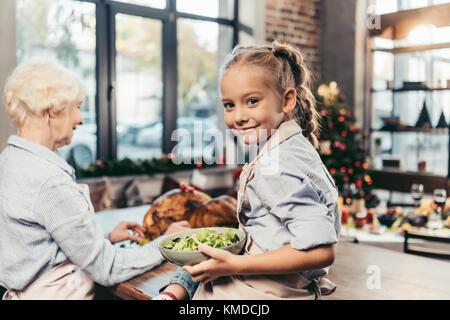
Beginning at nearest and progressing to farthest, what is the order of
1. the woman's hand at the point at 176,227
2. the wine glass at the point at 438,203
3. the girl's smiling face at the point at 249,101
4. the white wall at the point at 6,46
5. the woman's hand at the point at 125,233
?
the girl's smiling face at the point at 249,101 < the woman's hand at the point at 176,227 < the woman's hand at the point at 125,233 < the wine glass at the point at 438,203 < the white wall at the point at 6,46

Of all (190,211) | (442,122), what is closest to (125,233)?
(190,211)

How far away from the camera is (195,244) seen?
1.07 meters

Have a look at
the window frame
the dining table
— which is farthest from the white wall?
the dining table

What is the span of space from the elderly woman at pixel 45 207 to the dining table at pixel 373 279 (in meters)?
0.11

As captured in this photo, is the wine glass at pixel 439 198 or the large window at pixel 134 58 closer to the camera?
the wine glass at pixel 439 198

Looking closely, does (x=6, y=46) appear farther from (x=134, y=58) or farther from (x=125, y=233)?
(x=125, y=233)


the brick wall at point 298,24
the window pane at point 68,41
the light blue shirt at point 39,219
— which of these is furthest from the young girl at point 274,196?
the brick wall at point 298,24

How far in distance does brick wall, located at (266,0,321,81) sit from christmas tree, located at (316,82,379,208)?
1.30ft

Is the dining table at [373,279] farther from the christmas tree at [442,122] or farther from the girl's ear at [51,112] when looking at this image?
the christmas tree at [442,122]

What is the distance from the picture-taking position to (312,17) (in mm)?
6141

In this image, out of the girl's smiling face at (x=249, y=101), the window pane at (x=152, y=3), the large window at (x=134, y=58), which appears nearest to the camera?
the girl's smiling face at (x=249, y=101)

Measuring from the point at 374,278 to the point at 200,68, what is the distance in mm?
4312

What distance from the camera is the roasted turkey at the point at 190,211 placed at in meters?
1.79
